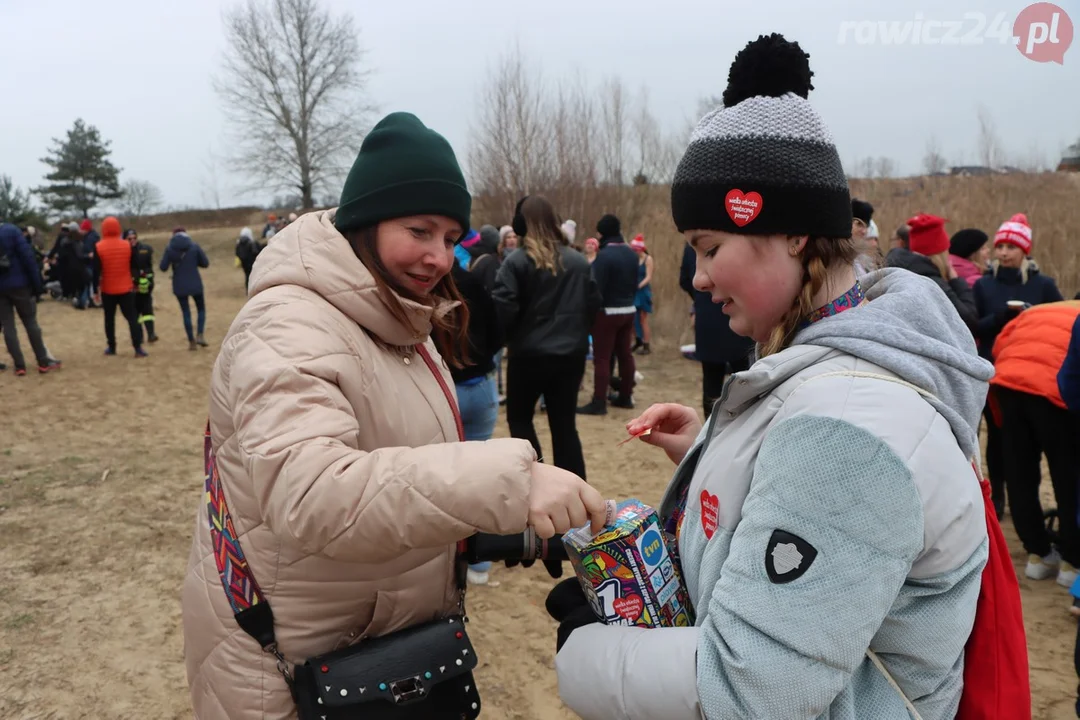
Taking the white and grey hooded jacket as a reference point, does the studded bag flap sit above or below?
below

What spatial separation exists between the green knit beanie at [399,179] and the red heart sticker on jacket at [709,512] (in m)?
0.91

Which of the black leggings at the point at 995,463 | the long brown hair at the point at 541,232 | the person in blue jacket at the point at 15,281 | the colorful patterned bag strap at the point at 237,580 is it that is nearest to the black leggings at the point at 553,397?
the long brown hair at the point at 541,232

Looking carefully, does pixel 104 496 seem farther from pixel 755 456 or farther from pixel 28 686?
pixel 755 456

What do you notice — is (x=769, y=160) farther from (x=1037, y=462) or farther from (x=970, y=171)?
(x=970, y=171)

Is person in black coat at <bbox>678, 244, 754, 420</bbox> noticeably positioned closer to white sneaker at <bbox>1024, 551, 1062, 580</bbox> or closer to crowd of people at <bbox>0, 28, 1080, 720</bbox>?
white sneaker at <bbox>1024, 551, 1062, 580</bbox>

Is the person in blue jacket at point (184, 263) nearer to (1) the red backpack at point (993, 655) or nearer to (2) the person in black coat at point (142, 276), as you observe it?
(2) the person in black coat at point (142, 276)

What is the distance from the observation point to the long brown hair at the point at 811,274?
1.29 m

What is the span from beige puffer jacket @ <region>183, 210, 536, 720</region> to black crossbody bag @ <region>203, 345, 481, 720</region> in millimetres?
36

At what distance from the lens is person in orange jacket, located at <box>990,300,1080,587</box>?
13.7 ft

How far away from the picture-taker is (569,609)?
143cm

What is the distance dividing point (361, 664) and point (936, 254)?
505cm

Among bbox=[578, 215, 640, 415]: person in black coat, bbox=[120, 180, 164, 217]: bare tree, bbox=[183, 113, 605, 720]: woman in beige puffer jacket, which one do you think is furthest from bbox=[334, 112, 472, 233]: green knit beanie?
bbox=[120, 180, 164, 217]: bare tree

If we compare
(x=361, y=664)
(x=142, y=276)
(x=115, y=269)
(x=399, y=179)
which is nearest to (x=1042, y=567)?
(x=361, y=664)

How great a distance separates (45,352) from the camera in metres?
10.1
